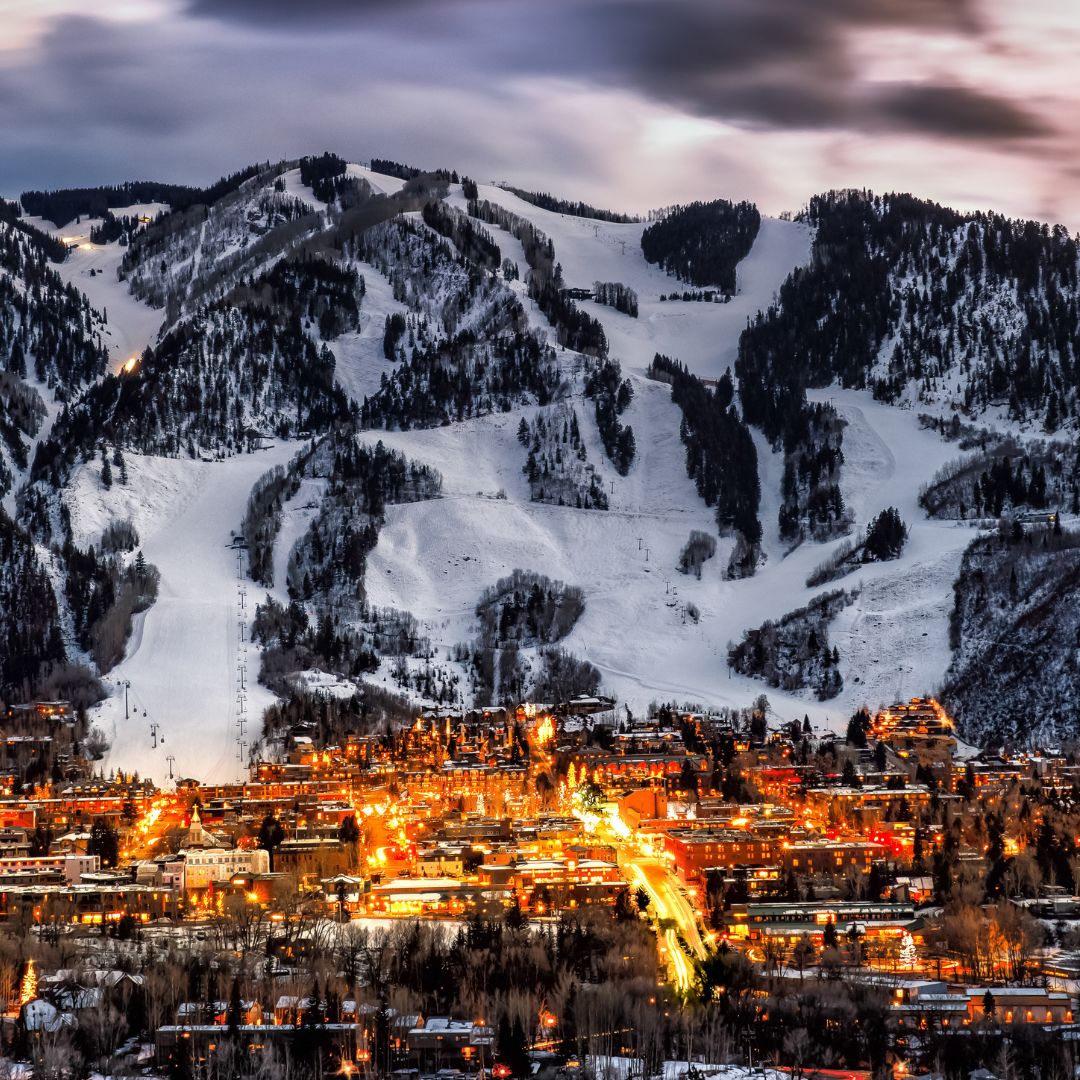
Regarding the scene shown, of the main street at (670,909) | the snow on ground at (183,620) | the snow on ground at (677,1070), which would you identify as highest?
the snow on ground at (183,620)

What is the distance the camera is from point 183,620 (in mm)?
149375

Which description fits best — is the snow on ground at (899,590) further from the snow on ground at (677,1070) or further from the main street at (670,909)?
the snow on ground at (677,1070)

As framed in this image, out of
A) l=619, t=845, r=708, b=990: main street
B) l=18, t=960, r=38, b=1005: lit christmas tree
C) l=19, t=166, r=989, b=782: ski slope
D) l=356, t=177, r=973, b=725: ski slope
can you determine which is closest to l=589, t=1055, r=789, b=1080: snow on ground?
l=619, t=845, r=708, b=990: main street

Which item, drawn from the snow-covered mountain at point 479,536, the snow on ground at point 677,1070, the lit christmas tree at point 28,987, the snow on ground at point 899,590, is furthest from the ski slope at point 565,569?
the snow on ground at point 677,1070

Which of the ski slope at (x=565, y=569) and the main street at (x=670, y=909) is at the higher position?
the ski slope at (x=565, y=569)

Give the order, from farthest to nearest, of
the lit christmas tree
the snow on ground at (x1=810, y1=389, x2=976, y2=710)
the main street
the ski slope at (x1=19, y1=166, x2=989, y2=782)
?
the snow on ground at (x1=810, y1=389, x2=976, y2=710), the ski slope at (x1=19, y1=166, x2=989, y2=782), the main street, the lit christmas tree

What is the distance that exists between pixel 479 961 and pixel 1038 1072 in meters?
18.3

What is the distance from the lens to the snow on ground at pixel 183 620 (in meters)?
127

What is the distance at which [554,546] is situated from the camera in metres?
175

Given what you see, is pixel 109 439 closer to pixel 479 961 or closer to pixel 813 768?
pixel 813 768

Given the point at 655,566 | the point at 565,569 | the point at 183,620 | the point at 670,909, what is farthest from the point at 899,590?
the point at 670,909

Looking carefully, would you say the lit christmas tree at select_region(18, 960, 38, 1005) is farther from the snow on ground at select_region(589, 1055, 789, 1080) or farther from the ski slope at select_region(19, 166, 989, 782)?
the ski slope at select_region(19, 166, 989, 782)

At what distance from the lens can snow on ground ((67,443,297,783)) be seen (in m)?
127

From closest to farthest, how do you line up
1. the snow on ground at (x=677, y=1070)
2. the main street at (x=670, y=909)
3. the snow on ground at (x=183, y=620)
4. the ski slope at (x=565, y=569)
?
the snow on ground at (x=677, y=1070) < the main street at (x=670, y=909) < the snow on ground at (x=183, y=620) < the ski slope at (x=565, y=569)
